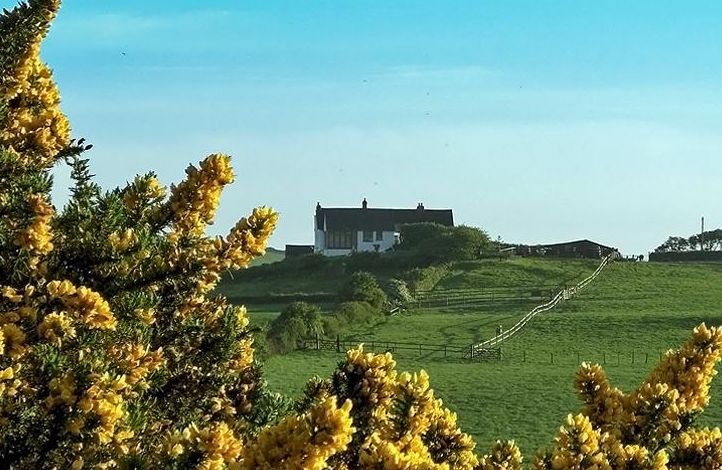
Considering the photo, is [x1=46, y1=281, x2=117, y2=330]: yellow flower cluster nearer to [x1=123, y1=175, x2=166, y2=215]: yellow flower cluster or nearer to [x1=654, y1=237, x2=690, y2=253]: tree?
[x1=123, y1=175, x2=166, y2=215]: yellow flower cluster

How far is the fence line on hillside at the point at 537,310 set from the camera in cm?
5148

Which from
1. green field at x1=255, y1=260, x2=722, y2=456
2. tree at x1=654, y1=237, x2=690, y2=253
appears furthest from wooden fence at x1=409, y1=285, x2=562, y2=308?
tree at x1=654, y1=237, x2=690, y2=253

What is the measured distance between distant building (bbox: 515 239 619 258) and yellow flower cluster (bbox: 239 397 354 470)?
92.6 metres

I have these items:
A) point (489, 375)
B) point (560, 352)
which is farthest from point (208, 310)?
point (560, 352)

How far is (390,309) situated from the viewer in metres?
65.3

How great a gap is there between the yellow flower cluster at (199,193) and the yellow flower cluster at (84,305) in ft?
4.94

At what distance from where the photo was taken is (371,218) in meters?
114

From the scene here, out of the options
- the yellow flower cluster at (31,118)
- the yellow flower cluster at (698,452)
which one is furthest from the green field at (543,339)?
the yellow flower cluster at (31,118)

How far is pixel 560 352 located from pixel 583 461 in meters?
46.3

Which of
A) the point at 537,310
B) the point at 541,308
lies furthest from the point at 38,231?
the point at 541,308

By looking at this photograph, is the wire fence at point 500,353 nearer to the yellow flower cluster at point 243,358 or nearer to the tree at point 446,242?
the tree at point 446,242

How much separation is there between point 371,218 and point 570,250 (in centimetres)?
2466

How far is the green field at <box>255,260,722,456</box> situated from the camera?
113 ft

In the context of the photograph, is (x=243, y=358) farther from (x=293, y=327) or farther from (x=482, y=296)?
(x=482, y=296)
